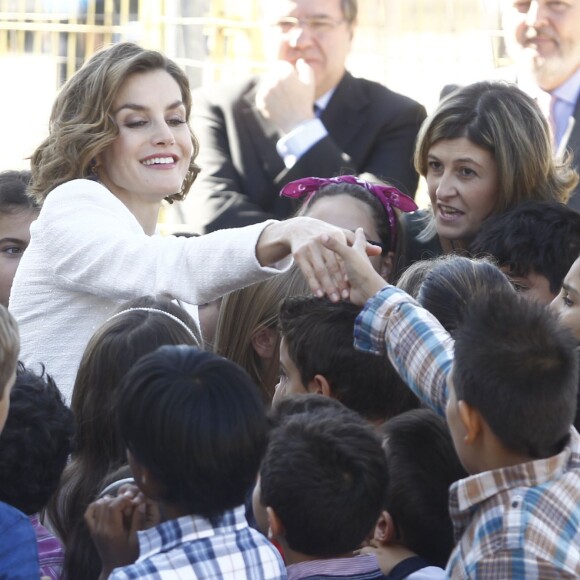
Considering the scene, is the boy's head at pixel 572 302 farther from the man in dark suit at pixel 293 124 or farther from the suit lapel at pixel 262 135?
the suit lapel at pixel 262 135

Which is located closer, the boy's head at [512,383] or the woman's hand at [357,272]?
the boy's head at [512,383]

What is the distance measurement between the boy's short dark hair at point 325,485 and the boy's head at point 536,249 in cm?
127

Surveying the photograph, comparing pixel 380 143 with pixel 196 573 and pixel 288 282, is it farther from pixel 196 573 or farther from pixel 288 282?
pixel 196 573

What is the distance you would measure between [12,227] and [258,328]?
53.6 inches

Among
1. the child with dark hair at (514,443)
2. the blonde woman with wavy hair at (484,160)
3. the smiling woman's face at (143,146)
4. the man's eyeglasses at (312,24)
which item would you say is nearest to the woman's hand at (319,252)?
the child with dark hair at (514,443)

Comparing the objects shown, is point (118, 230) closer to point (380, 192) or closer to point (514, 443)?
point (380, 192)

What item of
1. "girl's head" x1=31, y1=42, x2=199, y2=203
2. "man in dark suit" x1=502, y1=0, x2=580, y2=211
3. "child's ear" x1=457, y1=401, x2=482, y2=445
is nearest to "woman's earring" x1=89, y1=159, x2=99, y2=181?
"girl's head" x1=31, y1=42, x2=199, y2=203

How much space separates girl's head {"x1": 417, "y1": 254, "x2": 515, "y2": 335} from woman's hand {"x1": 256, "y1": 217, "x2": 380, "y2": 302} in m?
0.16

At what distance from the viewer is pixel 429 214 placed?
4.12 meters

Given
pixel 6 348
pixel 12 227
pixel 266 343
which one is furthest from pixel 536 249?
pixel 12 227

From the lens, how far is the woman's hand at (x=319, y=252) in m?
2.53

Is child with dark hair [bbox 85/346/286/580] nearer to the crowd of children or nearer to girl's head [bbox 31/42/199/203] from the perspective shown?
the crowd of children

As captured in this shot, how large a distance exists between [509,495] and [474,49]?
6342 mm

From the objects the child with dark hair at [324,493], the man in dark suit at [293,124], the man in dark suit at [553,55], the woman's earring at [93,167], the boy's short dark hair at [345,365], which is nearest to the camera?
the child with dark hair at [324,493]
